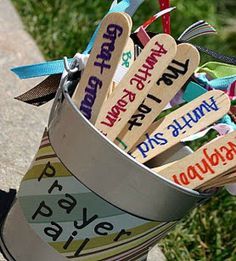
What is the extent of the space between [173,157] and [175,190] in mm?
107

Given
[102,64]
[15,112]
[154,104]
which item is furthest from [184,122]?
[15,112]

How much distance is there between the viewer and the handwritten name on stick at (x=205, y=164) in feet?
4.30

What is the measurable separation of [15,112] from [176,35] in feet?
3.18

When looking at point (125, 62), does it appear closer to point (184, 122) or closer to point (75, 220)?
point (184, 122)

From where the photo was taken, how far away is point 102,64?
131 centimetres

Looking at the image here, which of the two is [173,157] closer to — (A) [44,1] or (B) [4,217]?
(B) [4,217]

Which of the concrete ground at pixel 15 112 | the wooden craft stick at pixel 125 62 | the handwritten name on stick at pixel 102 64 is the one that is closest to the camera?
the handwritten name on stick at pixel 102 64

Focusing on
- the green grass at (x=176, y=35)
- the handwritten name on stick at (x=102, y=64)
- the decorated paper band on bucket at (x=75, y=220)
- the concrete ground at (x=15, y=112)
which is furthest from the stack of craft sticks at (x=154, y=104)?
the green grass at (x=176, y=35)

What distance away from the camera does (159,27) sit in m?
2.83

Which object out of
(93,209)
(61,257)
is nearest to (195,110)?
(93,209)

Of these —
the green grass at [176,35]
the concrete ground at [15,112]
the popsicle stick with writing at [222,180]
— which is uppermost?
the popsicle stick with writing at [222,180]

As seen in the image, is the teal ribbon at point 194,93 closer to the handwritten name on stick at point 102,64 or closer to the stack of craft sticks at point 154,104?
the stack of craft sticks at point 154,104

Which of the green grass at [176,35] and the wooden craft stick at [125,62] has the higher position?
the wooden craft stick at [125,62]

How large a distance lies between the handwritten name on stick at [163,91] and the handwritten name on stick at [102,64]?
65mm
